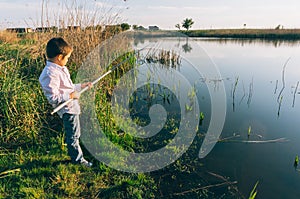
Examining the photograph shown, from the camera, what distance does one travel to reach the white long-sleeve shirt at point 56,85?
2227 millimetres

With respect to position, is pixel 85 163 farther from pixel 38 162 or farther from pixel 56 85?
pixel 56 85

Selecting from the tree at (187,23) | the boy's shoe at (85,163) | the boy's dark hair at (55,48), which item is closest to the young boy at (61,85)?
the boy's dark hair at (55,48)

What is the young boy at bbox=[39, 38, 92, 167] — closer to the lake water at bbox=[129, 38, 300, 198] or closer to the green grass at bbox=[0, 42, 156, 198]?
the green grass at bbox=[0, 42, 156, 198]

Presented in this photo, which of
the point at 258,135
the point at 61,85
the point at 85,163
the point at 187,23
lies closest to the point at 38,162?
the point at 85,163

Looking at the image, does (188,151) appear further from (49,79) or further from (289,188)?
(49,79)

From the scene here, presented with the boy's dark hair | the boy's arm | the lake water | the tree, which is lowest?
the lake water

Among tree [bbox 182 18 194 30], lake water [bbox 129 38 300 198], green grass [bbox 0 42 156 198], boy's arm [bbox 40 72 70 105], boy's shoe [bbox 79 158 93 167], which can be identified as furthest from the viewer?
tree [bbox 182 18 194 30]

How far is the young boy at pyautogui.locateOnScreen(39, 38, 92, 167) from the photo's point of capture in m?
2.24

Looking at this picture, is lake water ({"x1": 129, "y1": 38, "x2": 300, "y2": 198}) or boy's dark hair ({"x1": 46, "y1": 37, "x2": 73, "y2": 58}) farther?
lake water ({"x1": 129, "y1": 38, "x2": 300, "y2": 198})

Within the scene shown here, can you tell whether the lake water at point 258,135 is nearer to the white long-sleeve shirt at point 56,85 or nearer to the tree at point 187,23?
the white long-sleeve shirt at point 56,85

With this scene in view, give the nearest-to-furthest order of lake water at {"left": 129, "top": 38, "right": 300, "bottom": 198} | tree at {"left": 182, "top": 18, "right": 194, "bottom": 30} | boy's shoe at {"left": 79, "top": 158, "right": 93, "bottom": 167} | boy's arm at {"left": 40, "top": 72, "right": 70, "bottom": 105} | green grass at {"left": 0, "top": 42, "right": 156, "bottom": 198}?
boy's arm at {"left": 40, "top": 72, "right": 70, "bottom": 105} → green grass at {"left": 0, "top": 42, "right": 156, "bottom": 198} → boy's shoe at {"left": 79, "top": 158, "right": 93, "bottom": 167} → lake water at {"left": 129, "top": 38, "right": 300, "bottom": 198} → tree at {"left": 182, "top": 18, "right": 194, "bottom": 30}

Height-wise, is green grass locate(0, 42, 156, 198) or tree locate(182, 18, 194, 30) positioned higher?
tree locate(182, 18, 194, 30)

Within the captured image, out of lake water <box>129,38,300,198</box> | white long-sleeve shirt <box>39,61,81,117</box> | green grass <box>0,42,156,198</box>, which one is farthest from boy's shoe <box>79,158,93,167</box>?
lake water <box>129,38,300,198</box>

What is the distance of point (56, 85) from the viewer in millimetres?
2258
